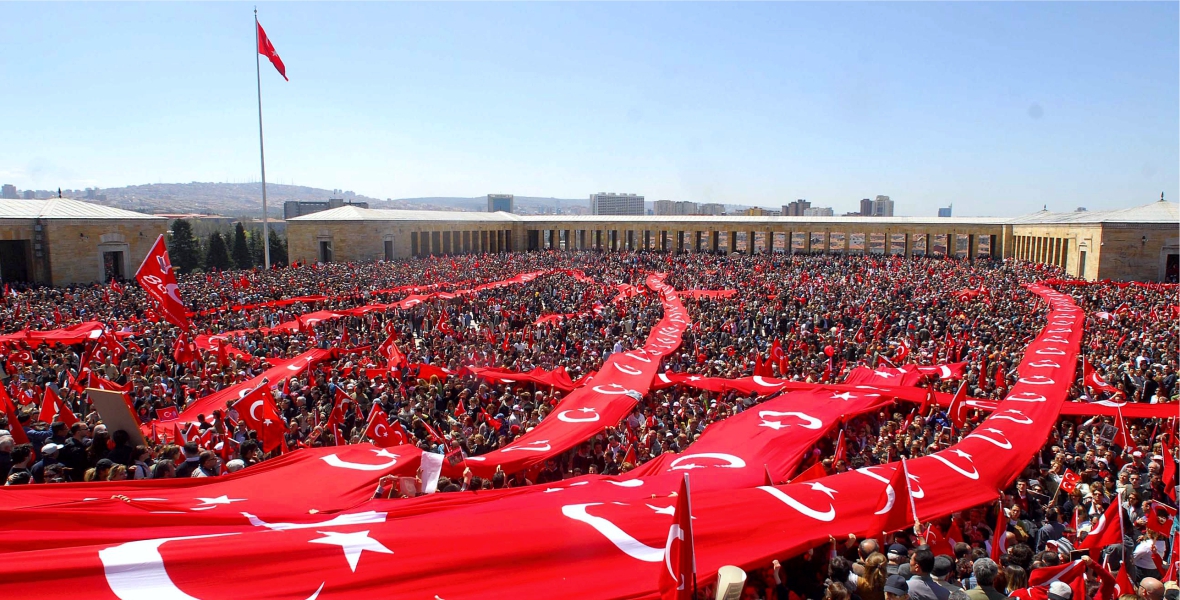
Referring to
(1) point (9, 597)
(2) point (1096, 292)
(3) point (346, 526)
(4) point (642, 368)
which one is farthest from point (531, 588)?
(2) point (1096, 292)

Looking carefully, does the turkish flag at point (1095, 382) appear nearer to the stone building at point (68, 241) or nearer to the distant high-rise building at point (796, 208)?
the stone building at point (68, 241)

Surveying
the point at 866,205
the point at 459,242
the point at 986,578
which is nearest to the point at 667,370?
the point at 986,578

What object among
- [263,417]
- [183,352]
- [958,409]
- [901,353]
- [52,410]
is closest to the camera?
[263,417]

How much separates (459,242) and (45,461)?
56.7 metres

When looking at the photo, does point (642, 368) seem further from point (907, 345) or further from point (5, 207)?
point (5, 207)

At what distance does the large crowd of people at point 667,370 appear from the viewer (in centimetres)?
598

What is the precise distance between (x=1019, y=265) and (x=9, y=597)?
1806 inches

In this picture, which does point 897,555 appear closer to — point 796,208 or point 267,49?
point 267,49

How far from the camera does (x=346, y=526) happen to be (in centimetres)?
480

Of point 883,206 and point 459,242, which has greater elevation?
point 883,206

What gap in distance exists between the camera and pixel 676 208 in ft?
543

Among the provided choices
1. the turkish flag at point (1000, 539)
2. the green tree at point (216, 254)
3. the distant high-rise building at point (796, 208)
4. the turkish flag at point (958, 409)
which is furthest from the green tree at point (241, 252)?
the distant high-rise building at point (796, 208)

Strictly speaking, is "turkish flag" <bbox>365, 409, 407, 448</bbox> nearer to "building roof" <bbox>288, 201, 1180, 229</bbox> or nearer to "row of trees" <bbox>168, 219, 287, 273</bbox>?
"building roof" <bbox>288, 201, 1180, 229</bbox>

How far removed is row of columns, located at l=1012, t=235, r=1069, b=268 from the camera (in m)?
39.2
